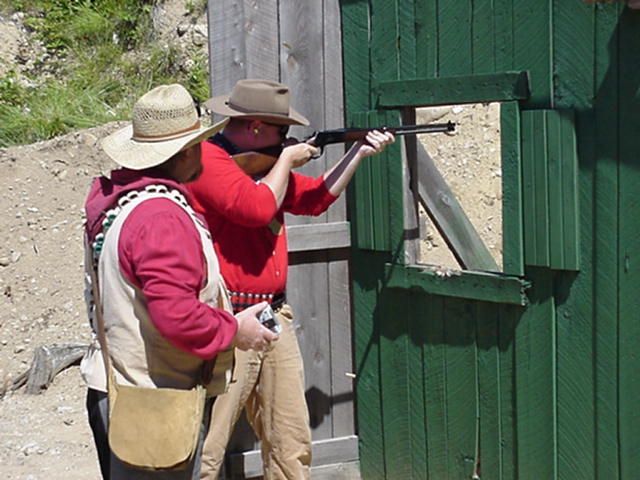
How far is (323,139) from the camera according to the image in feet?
15.2

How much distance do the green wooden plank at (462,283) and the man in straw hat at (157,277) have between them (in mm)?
1262

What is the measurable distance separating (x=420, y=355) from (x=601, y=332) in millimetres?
1011

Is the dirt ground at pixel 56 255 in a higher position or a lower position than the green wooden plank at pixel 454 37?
lower

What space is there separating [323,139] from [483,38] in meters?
0.85

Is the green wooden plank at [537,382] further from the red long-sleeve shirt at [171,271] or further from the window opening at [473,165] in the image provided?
the window opening at [473,165]

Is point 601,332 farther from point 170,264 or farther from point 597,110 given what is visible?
point 170,264

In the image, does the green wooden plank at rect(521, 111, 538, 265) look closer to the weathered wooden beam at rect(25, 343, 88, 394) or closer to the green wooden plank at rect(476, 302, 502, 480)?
the green wooden plank at rect(476, 302, 502, 480)

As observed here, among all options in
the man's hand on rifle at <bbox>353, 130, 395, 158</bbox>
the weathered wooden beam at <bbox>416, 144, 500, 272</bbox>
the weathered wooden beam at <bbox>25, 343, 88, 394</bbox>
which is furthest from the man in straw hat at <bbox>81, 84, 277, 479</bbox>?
the weathered wooden beam at <bbox>25, 343, 88, 394</bbox>

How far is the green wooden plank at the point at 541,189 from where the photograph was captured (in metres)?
4.06

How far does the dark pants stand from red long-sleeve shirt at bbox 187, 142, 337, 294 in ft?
2.68

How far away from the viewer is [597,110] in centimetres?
391

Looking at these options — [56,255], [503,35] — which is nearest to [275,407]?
[503,35]

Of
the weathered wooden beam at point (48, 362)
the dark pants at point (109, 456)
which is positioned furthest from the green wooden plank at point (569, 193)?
the weathered wooden beam at point (48, 362)

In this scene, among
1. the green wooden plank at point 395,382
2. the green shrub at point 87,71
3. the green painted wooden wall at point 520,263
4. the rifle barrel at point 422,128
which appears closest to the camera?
the green painted wooden wall at point 520,263
